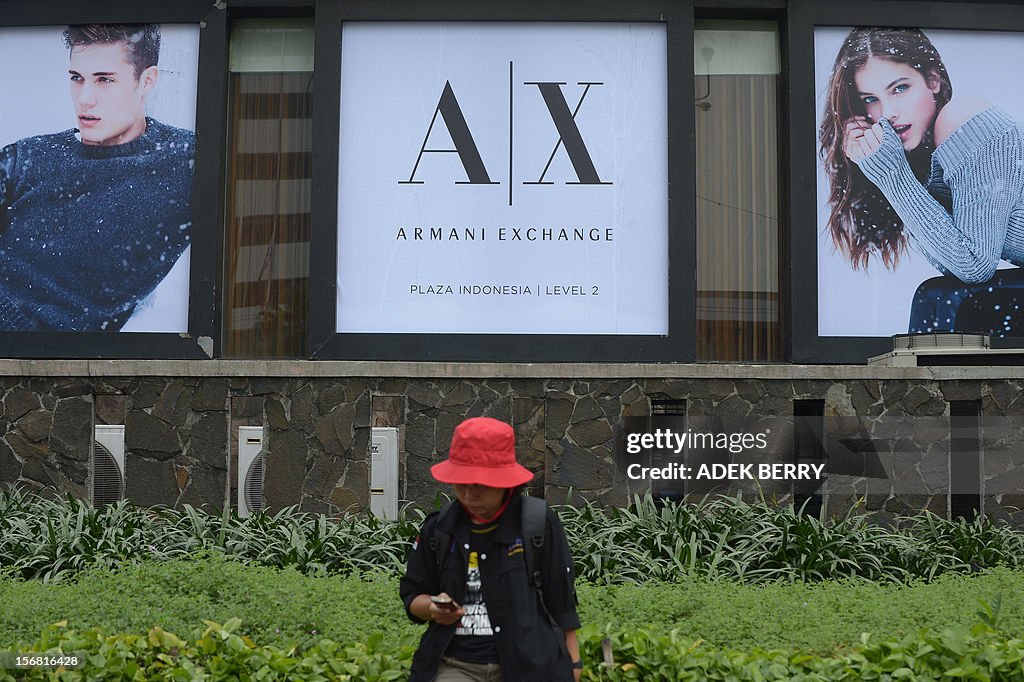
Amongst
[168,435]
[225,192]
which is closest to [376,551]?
[168,435]

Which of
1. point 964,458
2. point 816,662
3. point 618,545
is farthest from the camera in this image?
point 964,458

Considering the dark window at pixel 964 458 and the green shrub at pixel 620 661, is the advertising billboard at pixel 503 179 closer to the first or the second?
the dark window at pixel 964 458

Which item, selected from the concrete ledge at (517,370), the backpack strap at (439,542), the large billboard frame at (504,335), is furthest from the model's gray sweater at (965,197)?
the backpack strap at (439,542)

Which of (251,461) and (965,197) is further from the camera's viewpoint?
(965,197)

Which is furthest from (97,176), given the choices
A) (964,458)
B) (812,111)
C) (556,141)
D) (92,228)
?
(964,458)

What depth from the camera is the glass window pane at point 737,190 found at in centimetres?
1297

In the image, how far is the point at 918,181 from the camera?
12922 millimetres

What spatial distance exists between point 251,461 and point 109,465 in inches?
65.0

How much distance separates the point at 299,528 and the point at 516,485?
5.85 m

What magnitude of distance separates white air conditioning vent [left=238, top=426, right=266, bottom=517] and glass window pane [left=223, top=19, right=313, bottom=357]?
1.47 meters

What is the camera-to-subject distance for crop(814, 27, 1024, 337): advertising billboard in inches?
504

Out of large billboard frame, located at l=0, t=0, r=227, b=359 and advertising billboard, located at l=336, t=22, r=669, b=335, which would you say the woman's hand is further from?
large billboard frame, located at l=0, t=0, r=227, b=359

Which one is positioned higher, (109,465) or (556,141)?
(556,141)

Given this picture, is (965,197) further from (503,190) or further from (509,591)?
(509,591)
